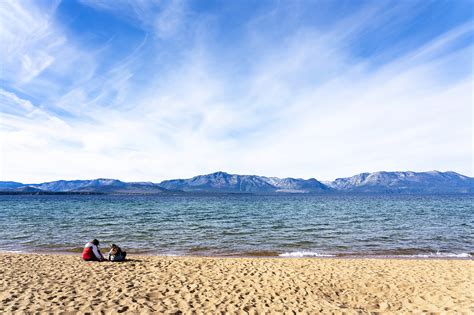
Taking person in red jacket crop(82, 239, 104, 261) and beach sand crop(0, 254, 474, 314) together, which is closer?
beach sand crop(0, 254, 474, 314)

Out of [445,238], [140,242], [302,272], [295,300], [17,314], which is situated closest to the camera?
[17,314]

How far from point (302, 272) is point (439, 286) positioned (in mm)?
5396

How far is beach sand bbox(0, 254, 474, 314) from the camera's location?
9.06 meters

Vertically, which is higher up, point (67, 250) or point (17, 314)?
point (17, 314)

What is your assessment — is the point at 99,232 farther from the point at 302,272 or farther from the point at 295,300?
the point at 295,300

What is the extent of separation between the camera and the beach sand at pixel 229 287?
29.7 feet

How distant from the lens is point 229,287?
36.5ft

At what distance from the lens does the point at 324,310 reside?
30.3ft

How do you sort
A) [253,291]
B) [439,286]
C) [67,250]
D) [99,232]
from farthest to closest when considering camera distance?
1. [99,232]
2. [67,250]
3. [439,286]
4. [253,291]

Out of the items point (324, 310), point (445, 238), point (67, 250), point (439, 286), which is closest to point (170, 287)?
point (324, 310)

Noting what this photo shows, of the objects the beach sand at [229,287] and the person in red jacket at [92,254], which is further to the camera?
the person in red jacket at [92,254]

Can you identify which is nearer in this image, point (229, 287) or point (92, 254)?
point (229, 287)

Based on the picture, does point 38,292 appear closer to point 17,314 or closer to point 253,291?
point 17,314

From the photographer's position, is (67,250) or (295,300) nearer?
(295,300)
